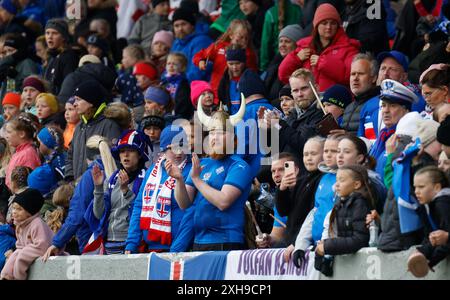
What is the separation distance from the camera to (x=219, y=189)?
12.5 m

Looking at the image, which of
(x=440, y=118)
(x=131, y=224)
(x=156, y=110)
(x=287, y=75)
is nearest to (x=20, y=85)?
(x=156, y=110)

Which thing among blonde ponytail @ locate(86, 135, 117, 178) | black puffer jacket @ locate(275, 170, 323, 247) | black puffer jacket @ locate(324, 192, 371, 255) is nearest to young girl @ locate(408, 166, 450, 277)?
black puffer jacket @ locate(324, 192, 371, 255)

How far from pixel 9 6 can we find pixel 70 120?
6.74 m

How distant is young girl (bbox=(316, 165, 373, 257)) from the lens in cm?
1054

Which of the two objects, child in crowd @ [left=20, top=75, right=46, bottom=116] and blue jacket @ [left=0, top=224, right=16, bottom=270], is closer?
blue jacket @ [left=0, top=224, right=16, bottom=270]

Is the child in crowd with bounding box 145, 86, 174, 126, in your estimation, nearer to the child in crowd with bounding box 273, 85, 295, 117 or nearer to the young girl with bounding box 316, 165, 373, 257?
the child in crowd with bounding box 273, 85, 295, 117

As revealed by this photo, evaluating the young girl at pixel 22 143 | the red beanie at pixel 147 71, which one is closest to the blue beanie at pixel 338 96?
the young girl at pixel 22 143

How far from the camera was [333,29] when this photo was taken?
1541cm

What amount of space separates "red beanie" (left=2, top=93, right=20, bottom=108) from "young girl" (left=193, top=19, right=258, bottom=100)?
2.75 m

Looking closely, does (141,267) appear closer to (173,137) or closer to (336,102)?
(173,137)

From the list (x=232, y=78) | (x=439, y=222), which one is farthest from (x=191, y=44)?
(x=439, y=222)

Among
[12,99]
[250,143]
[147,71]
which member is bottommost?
[250,143]
